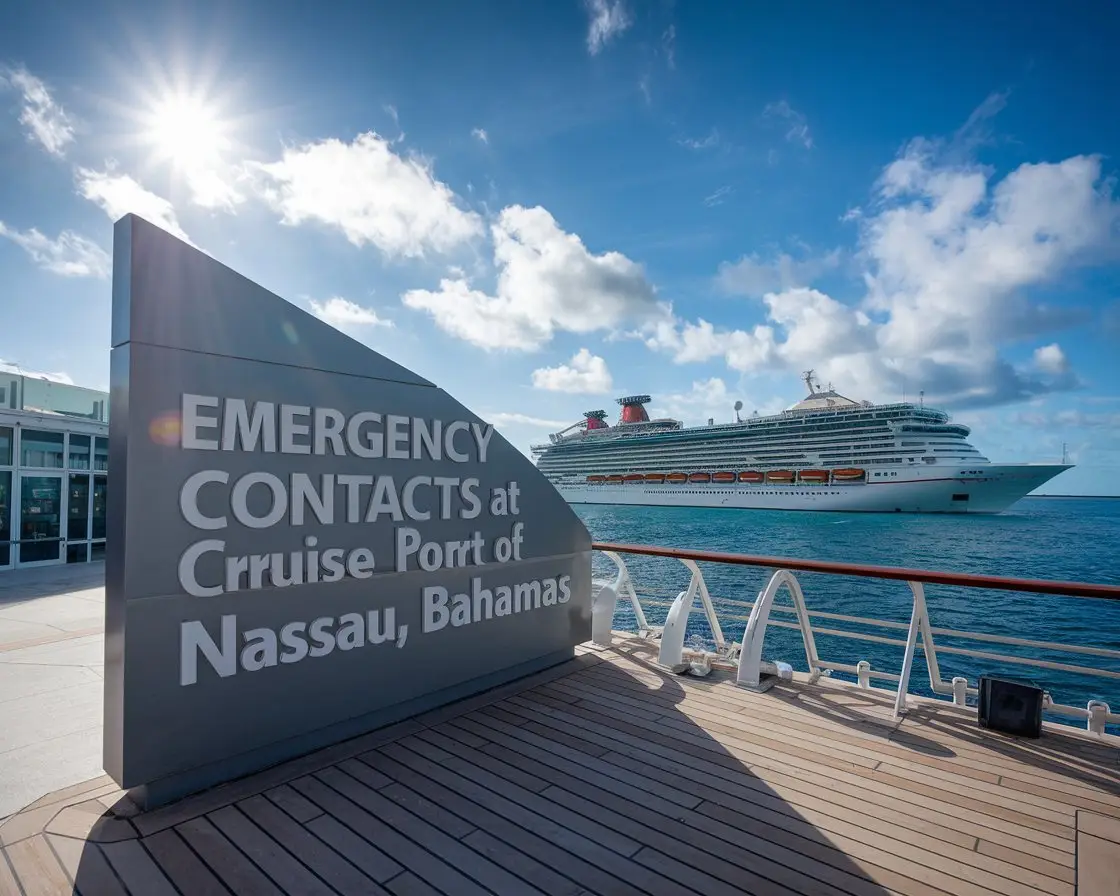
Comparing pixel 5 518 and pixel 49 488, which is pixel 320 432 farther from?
pixel 49 488

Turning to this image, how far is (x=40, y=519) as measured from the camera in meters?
8.26

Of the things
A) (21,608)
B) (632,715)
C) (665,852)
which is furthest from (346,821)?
(21,608)

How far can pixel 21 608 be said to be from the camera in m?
5.63

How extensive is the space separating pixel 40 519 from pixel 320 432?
8.28 meters

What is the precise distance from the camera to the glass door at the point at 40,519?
26.3 feet

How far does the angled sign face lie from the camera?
7.51ft

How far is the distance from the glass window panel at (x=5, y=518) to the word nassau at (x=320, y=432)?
25.7 ft

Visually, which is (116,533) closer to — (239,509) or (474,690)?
(239,509)

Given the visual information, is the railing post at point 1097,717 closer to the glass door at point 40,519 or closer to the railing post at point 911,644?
the railing post at point 911,644

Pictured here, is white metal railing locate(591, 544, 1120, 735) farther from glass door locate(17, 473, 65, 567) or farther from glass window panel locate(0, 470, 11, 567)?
glass door locate(17, 473, 65, 567)

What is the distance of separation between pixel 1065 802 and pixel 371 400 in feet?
12.1

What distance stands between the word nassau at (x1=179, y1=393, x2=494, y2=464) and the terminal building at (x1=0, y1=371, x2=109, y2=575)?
6486mm

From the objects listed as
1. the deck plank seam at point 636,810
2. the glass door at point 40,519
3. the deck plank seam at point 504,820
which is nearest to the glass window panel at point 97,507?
the glass door at point 40,519

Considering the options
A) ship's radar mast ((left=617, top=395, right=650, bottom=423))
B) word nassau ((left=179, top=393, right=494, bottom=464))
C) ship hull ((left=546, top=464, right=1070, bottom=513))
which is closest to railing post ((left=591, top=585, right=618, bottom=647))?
word nassau ((left=179, top=393, right=494, bottom=464))
